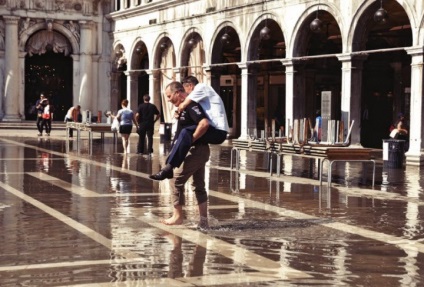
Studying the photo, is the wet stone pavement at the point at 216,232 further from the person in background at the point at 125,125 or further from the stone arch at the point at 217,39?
the stone arch at the point at 217,39

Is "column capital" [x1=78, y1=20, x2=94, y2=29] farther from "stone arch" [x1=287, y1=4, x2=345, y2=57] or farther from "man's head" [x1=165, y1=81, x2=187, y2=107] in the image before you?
"man's head" [x1=165, y1=81, x2=187, y2=107]

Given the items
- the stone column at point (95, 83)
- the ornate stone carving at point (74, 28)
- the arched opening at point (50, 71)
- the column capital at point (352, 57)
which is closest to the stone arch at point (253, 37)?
the column capital at point (352, 57)

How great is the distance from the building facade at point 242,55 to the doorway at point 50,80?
10 centimetres

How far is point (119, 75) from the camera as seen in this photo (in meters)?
43.0

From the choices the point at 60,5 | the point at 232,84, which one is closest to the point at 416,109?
the point at 232,84

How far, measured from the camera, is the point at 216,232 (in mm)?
9594

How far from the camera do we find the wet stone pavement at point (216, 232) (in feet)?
24.0

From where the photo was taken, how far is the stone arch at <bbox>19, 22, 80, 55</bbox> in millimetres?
42156

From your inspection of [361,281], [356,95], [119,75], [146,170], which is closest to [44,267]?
[361,281]

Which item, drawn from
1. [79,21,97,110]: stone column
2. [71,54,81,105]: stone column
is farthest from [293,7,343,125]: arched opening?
[71,54,81,105]: stone column

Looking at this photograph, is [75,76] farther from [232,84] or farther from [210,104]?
[210,104]

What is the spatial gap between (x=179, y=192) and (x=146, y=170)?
28.1 feet

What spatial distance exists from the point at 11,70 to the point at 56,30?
329 cm

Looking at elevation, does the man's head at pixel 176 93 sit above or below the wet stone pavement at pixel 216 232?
above
